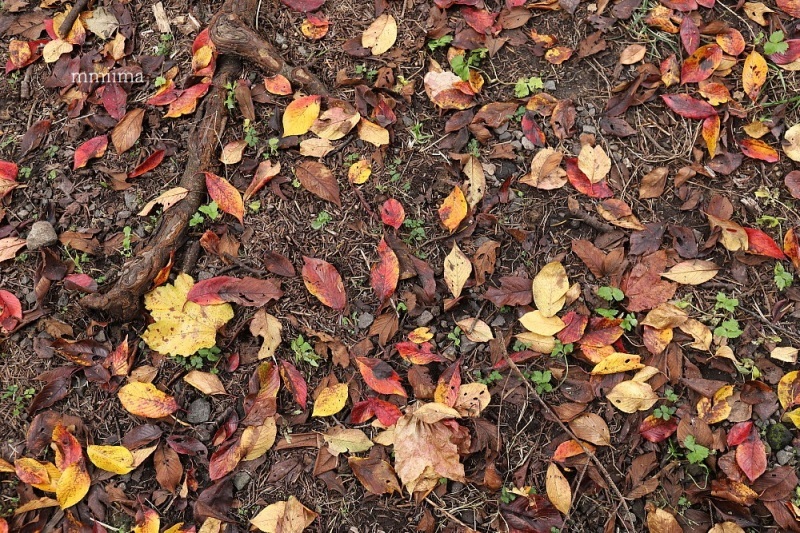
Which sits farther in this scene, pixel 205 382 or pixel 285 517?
pixel 205 382

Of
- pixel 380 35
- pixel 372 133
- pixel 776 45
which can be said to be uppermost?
pixel 380 35

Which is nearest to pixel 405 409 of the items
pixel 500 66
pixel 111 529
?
pixel 111 529

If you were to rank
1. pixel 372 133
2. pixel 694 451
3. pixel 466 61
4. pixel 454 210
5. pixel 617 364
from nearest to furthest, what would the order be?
pixel 694 451, pixel 617 364, pixel 454 210, pixel 372 133, pixel 466 61

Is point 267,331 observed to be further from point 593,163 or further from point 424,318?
point 593,163

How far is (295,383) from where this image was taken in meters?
2.28

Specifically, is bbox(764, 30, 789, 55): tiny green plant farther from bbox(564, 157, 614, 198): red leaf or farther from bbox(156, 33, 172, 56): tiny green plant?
bbox(156, 33, 172, 56): tiny green plant

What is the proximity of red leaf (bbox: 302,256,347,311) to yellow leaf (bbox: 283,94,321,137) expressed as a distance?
59cm

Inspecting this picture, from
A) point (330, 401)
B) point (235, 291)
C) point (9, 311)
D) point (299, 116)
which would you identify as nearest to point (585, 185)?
point (299, 116)

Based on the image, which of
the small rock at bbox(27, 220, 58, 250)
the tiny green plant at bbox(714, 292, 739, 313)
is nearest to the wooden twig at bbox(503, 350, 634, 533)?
the tiny green plant at bbox(714, 292, 739, 313)

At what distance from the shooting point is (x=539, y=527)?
6.86 ft

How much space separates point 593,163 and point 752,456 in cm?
124

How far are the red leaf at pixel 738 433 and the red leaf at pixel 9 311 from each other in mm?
2798

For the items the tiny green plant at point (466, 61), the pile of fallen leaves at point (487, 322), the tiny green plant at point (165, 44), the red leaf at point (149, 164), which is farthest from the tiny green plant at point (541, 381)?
the tiny green plant at point (165, 44)

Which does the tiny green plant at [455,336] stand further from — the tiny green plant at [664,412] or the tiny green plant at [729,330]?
the tiny green plant at [729,330]
